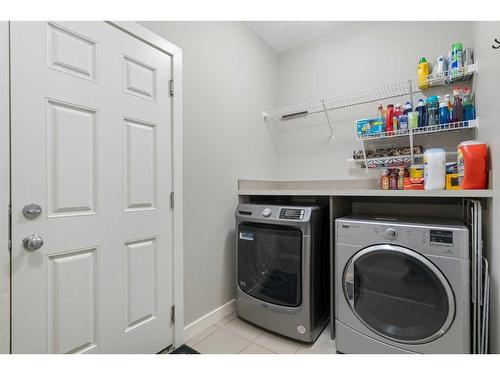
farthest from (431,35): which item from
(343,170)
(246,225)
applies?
(246,225)

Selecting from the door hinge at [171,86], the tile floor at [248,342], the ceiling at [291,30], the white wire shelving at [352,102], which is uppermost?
the ceiling at [291,30]

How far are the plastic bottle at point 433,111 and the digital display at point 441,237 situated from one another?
0.91 m

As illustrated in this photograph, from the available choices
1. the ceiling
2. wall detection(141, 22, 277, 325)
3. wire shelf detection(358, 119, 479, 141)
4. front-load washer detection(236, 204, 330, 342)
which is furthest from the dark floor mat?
the ceiling

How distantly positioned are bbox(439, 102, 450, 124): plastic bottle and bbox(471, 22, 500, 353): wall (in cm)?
27

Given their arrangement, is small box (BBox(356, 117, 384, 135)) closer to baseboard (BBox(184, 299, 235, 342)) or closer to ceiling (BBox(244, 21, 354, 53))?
ceiling (BBox(244, 21, 354, 53))

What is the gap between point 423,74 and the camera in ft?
5.90

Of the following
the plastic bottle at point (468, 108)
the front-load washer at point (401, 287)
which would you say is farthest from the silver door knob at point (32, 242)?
the plastic bottle at point (468, 108)

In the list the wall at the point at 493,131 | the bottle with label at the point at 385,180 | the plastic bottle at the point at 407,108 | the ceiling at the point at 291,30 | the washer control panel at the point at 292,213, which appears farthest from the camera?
the ceiling at the point at 291,30

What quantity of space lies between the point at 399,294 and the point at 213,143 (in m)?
1.54

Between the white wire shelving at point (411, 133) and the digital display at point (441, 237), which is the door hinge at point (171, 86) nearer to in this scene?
the white wire shelving at point (411, 133)

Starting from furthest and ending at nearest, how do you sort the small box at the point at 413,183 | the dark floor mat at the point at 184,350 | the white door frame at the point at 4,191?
1. the small box at the point at 413,183
2. the dark floor mat at the point at 184,350
3. the white door frame at the point at 4,191

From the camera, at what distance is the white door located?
100 centimetres

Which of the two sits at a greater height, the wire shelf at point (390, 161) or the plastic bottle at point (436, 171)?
the wire shelf at point (390, 161)

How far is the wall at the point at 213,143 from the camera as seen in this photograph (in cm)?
167
